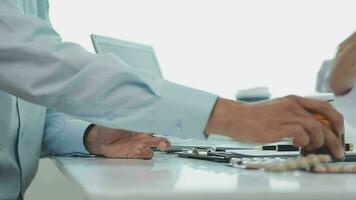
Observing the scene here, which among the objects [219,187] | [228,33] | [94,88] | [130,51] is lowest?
[219,187]

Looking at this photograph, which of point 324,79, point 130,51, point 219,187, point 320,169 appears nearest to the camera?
point 219,187

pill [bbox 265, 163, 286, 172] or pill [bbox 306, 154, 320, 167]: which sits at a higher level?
pill [bbox 306, 154, 320, 167]

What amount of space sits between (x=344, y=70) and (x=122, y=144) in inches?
26.0

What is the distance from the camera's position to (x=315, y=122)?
73cm

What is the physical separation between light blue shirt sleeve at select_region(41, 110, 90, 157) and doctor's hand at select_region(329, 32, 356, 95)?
702mm

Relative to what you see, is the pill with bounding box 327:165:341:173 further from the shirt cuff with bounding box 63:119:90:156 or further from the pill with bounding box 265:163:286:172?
the shirt cuff with bounding box 63:119:90:156

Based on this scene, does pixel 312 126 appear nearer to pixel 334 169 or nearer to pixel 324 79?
pixel 334 169

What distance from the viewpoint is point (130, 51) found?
1876 millimetres

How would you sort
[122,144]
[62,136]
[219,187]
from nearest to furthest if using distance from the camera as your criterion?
[219,187], [122,144], [62,136]

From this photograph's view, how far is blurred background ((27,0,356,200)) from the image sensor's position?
2.31 m

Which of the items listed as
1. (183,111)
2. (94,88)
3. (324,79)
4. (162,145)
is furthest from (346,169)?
(324,79)

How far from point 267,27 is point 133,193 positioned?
2156 millimetres

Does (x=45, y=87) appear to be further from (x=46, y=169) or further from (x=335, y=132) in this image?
(x=46, y=169)

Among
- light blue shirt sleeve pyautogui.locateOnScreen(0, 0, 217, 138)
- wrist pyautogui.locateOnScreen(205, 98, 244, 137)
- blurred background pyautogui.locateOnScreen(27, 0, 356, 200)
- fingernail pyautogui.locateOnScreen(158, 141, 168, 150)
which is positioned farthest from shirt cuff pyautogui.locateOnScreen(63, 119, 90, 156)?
blurred background pyautogui.locateOnScreen(27, 0, 356, 200)
